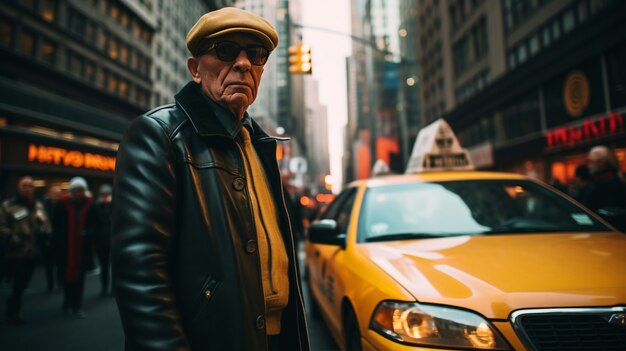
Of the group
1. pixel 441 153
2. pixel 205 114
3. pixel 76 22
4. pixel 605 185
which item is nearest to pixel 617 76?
pixel 605 185

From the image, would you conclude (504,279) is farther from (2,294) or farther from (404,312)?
(2,294)

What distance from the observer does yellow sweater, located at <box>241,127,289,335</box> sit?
1.61 meters

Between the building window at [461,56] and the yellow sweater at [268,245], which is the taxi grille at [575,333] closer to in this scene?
the yellow sweater at [268,245]

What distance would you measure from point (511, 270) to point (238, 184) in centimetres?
161

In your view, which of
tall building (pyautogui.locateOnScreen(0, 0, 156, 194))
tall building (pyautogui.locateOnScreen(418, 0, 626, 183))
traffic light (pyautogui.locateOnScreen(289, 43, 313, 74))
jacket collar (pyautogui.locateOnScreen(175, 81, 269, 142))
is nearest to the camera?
jacket collar (pyautogui.locateOnScreen(175, 81, 269, 142))

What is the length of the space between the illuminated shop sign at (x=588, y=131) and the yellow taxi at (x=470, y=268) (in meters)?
13.1

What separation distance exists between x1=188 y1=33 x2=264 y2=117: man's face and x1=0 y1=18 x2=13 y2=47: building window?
2078 cm

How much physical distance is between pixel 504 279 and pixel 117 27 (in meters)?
31.3

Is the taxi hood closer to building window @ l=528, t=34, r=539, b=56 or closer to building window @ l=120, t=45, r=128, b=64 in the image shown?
building window @ l=528, t=34, r=539, b=56

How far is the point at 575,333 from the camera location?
1787 millimetres

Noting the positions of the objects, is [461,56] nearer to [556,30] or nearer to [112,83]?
[556,30]

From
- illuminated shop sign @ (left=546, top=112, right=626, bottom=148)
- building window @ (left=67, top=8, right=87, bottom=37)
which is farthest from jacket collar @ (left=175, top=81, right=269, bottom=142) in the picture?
building window @ (left=67, top=8, right=87, bottom=37)

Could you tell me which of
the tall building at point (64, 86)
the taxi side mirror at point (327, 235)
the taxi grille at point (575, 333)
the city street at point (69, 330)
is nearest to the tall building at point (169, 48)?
the tall building at point (64, 86)

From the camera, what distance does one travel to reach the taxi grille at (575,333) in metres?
1.77
